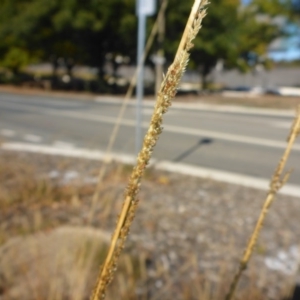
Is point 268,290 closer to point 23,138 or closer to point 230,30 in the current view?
point 23,138

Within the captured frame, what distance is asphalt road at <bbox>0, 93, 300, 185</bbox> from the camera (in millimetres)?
7609

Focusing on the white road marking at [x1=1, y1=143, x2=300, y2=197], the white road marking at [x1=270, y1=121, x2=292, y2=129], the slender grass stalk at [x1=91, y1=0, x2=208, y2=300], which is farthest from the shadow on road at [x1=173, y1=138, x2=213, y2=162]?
the slender grass stalk at [x1=91, y1=0, x2=208, y2=300]

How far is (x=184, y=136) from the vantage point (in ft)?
33.9

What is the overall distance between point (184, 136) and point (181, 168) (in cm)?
388

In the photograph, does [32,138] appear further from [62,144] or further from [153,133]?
[153,133]

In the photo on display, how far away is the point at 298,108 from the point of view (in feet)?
2.39

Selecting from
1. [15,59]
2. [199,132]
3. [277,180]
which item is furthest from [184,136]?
[15,59]

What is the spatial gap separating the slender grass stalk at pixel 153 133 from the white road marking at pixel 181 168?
17.0ft

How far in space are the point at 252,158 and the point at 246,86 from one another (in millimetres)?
37657

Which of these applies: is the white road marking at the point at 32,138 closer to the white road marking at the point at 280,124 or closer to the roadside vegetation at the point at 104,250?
the roadside vegetation at the point at 104,250

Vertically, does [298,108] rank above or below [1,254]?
above

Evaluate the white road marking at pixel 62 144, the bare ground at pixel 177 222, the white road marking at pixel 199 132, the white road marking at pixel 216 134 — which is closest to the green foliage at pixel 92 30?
the white road marking at pixel 199 132

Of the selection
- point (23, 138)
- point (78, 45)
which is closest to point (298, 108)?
point (23, 138)

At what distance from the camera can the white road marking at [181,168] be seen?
580 cm
